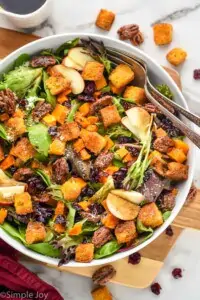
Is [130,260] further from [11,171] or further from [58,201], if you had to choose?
[11,171]

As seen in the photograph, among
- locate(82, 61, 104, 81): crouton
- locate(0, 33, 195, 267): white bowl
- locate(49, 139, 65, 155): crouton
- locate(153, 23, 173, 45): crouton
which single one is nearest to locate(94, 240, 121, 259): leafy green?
locate(0, 33, 195, 267): white bowl

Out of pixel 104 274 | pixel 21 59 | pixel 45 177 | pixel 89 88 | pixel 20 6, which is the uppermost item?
pixel 20 6

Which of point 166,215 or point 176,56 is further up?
point 176,56

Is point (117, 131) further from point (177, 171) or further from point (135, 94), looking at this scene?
point (177, 171)

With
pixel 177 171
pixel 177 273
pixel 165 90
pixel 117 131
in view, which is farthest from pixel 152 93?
pixel 177 273

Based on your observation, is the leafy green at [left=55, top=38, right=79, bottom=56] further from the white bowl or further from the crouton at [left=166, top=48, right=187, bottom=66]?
the crouton at [left=166, top=48, right=187, bottom=66]

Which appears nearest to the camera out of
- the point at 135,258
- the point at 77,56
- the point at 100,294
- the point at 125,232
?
the point at 125,232

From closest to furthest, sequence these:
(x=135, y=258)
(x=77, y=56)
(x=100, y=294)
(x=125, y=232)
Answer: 1. (x=125, y=232)
2. (x=77, y=56)
3. (x=135, y=258)
4. (x=100, y=294)
